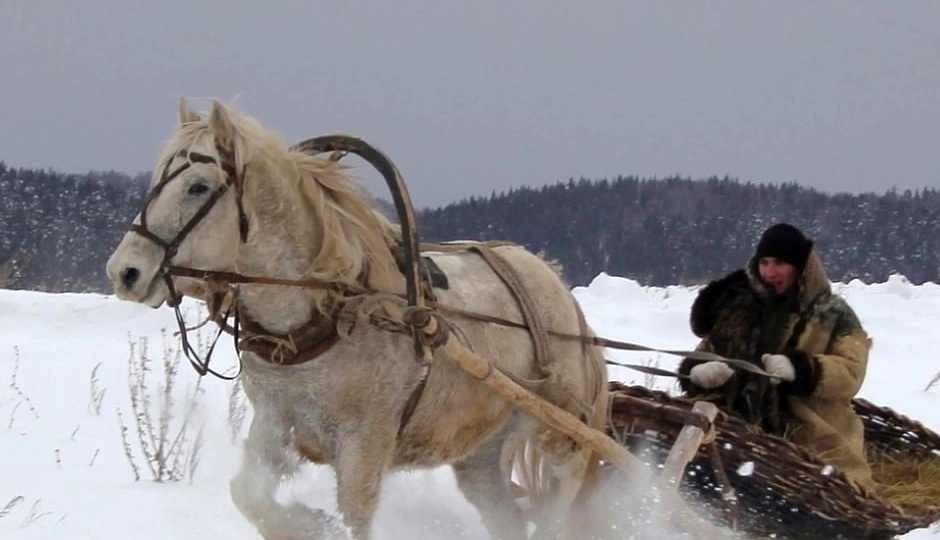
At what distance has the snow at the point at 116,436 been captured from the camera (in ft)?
14.2

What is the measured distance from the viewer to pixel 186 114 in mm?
3555

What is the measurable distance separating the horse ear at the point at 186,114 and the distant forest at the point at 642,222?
29.0 meters

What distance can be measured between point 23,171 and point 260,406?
39.4 metres

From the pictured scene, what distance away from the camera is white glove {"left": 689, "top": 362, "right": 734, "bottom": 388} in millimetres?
5402

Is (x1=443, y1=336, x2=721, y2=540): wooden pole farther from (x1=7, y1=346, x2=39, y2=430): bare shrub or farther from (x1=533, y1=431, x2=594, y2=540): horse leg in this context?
(x1=7, y1=346, x2=39, y2=430): bare shrub

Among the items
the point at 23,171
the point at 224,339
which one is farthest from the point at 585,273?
the point at 224,339

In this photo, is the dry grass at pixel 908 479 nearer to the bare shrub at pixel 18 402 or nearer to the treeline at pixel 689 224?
the bare shrub at pixel 18 402

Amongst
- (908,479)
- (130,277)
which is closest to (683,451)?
(908,479)

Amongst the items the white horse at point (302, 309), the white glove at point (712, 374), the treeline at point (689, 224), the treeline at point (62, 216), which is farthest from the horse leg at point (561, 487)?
the treeline at point (689, 224)

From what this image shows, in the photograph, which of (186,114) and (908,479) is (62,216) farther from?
(186,114)

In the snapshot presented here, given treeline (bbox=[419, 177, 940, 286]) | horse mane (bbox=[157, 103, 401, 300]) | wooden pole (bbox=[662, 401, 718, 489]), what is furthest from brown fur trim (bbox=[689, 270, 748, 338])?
treeline (bbox=[419, 177, 940, 286])

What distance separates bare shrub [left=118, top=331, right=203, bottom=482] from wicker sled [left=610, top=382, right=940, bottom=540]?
2.13 meters

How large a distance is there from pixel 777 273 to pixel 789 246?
0.16 metres

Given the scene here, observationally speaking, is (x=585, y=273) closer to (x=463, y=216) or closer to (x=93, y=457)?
(x=463, y=216)
